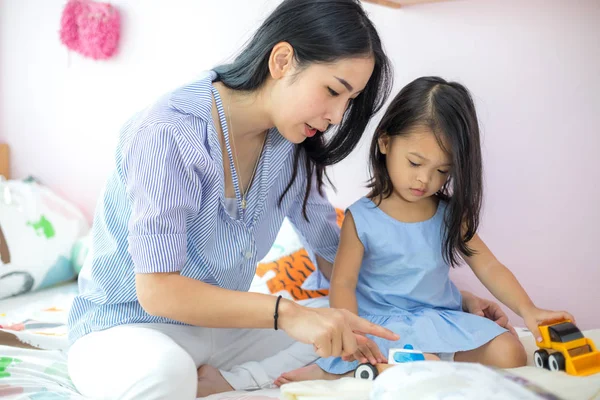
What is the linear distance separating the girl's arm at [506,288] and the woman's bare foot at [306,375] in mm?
376

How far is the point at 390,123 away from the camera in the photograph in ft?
4.65

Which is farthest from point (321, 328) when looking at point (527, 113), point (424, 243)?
point (527, 113)

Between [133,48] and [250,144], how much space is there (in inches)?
46.8

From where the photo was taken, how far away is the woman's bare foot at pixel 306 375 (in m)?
1.25

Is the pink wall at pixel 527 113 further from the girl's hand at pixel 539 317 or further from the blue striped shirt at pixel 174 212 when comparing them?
the blue striped shirt at pixel 174 212

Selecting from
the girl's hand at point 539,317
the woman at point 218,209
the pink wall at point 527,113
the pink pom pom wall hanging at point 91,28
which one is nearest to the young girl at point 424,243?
the girl's hand at point 539,317

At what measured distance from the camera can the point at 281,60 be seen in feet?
3.81

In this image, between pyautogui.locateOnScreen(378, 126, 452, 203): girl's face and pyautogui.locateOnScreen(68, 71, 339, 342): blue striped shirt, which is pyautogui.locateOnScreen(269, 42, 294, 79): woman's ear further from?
pyautogui.locateOnScreen(378, 126, 452, 203): girl's face

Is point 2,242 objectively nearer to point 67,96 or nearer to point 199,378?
point 67,96

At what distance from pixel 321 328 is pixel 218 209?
0.34 m

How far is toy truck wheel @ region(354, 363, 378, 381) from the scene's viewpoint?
3.66ft

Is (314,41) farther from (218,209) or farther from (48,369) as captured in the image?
(48,369)

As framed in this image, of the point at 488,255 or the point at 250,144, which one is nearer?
the point at 250,144

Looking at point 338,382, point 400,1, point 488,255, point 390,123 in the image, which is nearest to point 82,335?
point 338,382
